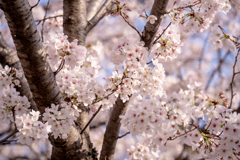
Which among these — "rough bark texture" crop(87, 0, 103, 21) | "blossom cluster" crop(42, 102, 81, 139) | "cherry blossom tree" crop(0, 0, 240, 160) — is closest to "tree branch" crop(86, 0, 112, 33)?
"rough bark texture" crop(87, 0, 103, 21)

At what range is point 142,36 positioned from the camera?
174cm

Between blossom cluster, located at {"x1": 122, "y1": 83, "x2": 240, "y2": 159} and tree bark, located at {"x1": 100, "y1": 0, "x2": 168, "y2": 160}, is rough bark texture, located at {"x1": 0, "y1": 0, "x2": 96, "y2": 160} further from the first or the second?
blossom cluster, located at {"x1": 122, "y1": 83, "x2": 240, "y2": 159}

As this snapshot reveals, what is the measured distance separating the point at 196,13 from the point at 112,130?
4.84 ft

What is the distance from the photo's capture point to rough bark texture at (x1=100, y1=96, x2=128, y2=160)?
197 centimetres

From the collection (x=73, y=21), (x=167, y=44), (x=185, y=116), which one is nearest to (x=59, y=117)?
(x=185, y=116)

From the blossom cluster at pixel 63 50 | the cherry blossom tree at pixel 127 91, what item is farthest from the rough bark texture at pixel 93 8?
the blossom cluster at pixel 63 50

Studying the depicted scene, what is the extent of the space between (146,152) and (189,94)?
41.4 inches

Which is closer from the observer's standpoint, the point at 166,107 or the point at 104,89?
the point at 166,107

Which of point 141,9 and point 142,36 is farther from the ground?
point 141,9

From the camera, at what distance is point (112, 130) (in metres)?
2.11

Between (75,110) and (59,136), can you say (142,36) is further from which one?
(59,136)

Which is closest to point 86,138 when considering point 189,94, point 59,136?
point 59,136

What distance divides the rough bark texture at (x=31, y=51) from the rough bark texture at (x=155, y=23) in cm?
89

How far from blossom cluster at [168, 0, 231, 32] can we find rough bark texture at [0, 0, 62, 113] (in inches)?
45.9
